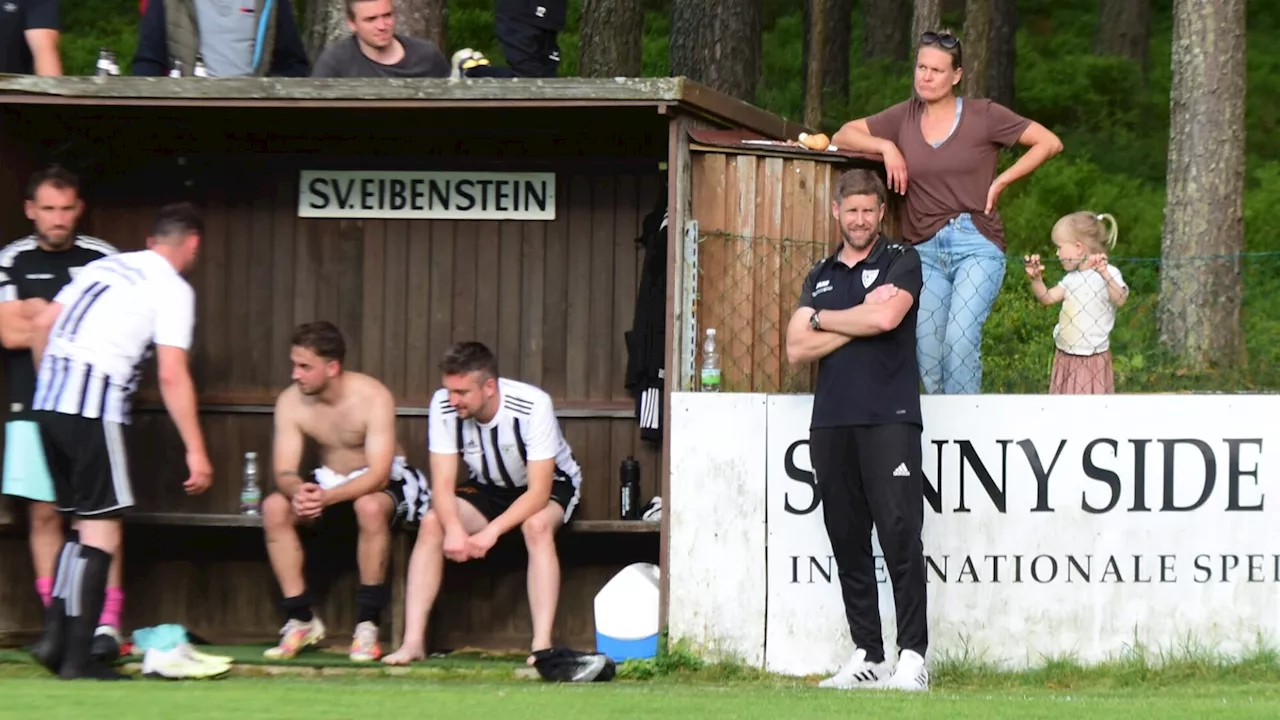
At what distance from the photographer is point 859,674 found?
727cm

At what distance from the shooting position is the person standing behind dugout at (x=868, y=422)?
280 inches

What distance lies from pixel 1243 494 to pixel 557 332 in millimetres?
3486

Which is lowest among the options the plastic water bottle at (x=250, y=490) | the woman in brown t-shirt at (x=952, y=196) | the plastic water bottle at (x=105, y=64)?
the plastic water bottle at (x=250, y=490)

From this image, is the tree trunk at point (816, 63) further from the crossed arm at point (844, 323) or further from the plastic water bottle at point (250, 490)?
the crossed arm at point (844, 323)

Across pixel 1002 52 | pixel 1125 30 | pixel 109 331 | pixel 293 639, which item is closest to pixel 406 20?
pixel 109 331

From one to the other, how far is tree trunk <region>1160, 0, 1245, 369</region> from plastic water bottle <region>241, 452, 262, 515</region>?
617 cm

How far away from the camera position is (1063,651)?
7699 millimetres

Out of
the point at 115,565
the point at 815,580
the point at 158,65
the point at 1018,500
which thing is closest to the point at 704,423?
the point at 815,580

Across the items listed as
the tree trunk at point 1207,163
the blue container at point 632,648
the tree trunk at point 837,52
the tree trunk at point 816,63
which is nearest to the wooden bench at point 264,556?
the blue container at point 632,648

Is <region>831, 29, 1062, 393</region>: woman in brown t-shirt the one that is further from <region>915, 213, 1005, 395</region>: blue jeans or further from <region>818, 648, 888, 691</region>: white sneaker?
<region>818, 648, 888, 691</region>: white sneaker

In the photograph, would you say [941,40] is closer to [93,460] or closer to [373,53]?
[373,53]

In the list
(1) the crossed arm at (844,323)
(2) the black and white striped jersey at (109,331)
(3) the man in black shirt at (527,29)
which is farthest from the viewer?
(3) the man in black shirt at (527,29)

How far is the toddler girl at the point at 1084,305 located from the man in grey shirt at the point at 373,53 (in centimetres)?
315

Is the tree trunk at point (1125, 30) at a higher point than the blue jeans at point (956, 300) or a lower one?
higher
